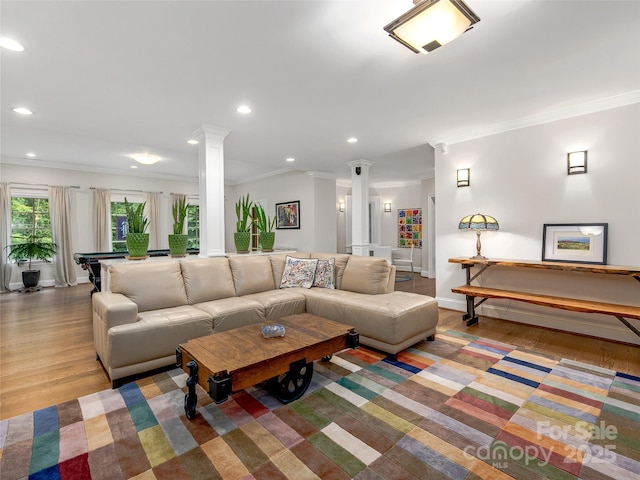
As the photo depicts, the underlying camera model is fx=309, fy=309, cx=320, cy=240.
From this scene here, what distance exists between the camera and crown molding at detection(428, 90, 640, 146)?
313 cm

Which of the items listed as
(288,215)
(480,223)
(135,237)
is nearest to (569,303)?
(480,223)

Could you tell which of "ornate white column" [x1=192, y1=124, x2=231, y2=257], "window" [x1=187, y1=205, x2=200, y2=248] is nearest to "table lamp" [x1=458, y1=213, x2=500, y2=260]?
"ornate white column" [x1=192, y1=124, x2=231, y2=257]

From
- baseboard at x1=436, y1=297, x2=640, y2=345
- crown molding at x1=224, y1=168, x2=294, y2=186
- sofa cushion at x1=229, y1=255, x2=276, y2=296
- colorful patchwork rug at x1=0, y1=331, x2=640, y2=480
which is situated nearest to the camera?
colorful patchwork rug at x1=0, y1=331, x2=640, y2=480

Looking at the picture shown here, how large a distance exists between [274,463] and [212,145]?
362 cm

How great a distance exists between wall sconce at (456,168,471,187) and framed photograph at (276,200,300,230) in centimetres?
376

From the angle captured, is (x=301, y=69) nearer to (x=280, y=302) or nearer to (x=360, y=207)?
(x=280, y=302)

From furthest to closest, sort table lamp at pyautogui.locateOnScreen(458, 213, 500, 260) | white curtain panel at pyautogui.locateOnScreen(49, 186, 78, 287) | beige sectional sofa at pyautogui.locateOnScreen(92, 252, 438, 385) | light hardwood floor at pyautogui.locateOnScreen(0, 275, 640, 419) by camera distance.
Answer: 1. white curtain panel at pyautogui.locateOnScreen(49, 186, 78, 287)
2. table lamp at pyautogui.locateOnScreen(458, 213, 500, 260)
3. beige sectional sofa at pyautogui.locateOnScreen(92, 252, 438, 385)
4. light hardwood floor at pyautogui.locateOnScreen(0, 275, 640, 419)

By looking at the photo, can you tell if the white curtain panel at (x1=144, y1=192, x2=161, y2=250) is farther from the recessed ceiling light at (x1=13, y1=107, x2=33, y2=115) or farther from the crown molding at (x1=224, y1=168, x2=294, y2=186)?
the recessed ceiling light at (x1=13, y1=107, x2=33, y2=115)

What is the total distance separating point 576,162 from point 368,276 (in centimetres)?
261

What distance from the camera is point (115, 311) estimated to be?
2.41 m

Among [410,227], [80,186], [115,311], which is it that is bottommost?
[115,311]

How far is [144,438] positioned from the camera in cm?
174

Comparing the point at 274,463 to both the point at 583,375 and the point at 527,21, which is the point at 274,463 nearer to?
the point at 583,375

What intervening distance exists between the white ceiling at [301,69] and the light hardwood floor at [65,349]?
8.17 ft
